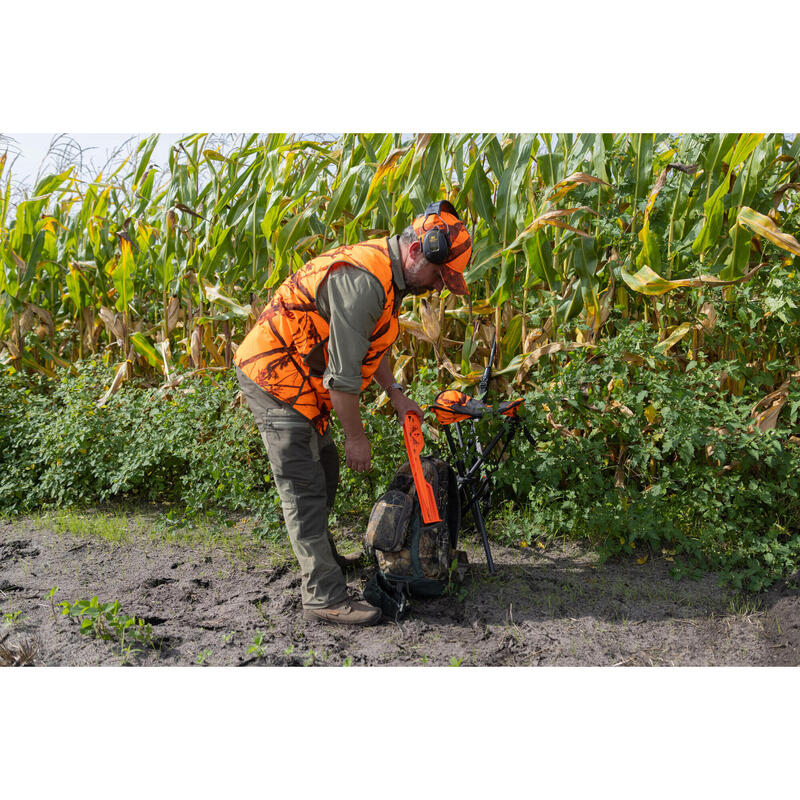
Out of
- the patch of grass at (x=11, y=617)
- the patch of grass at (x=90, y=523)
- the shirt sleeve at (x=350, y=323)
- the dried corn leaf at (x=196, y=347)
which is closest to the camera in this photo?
the shirt sleeve at (x=350, y=323)

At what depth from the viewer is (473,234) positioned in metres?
4.28

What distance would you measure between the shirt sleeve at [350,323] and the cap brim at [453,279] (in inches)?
11.5

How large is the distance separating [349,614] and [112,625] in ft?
3.45

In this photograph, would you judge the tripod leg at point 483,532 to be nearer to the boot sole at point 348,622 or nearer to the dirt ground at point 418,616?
the dirt ground at point 418,616

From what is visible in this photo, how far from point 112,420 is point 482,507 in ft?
9.03

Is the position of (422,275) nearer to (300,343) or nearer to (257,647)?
(300,343)

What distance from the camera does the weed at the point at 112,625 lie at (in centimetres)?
289

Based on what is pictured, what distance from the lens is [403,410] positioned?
3141 millimetres

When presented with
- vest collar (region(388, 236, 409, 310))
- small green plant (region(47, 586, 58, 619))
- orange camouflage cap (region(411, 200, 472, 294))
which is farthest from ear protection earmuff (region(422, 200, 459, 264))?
small green plant (region(47, 586, 58, 619))

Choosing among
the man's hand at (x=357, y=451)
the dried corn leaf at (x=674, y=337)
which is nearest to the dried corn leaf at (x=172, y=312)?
the man's hand at (x=357, y=451)

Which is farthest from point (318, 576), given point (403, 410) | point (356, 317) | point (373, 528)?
point (356, 317)

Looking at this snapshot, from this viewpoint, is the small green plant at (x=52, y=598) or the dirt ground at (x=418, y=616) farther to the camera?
the small green plant at (x=52, y=598)

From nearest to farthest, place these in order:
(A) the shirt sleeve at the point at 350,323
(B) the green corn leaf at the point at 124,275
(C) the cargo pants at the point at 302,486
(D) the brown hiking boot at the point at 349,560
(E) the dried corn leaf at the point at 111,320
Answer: (A) the shirt sleeve at the point at 350,323 < (C) the cargo pants at the point at 302,486 < (D) the brown hiking boot at the point at 349,560 < (B) the green corn leaf at the point at 124,275 < (E) the dried corn leaf at the point at 111,320

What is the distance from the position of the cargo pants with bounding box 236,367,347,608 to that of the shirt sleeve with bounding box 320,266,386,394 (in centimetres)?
39
